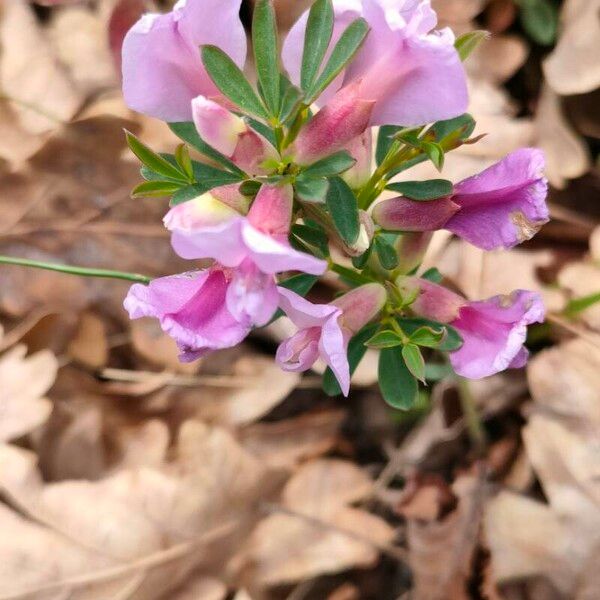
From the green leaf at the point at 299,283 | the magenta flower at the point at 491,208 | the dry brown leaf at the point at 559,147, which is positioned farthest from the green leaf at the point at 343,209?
the dry brown leaf at the point at 559,147

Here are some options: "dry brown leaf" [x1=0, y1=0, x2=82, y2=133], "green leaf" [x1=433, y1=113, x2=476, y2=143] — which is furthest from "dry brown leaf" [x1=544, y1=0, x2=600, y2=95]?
"dry brown leaf" [x1=0, y1=0, x2=82, y2=133]

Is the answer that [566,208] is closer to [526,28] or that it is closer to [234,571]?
[526,28]

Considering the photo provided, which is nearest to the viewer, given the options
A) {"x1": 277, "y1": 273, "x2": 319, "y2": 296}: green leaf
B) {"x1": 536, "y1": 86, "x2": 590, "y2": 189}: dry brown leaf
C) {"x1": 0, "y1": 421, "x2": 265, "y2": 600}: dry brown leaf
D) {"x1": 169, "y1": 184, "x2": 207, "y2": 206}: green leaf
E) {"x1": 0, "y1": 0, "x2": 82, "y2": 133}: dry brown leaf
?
{"x1": 169, "y1": 184, "x2": 207, "y2": 206}: green leaf

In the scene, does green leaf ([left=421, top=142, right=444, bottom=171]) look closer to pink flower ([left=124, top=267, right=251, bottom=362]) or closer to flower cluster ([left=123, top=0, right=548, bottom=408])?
flower cluster ([left=123, top=0, right=548, bottom=408])

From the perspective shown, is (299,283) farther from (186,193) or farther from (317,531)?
(317,531)

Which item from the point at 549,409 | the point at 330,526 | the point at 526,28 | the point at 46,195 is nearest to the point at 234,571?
the point at 330,526

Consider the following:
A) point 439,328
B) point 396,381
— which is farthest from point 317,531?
point 439,328
